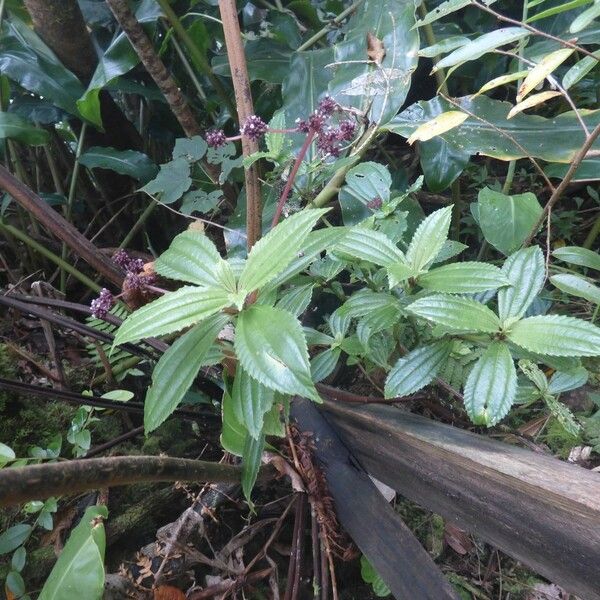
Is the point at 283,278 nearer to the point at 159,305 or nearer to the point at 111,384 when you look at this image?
the point at 159,305

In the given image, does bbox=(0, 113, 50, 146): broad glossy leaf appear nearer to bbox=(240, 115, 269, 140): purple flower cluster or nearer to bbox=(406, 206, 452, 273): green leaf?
bbox=(240, 115, 269, 140): purple flower cluster

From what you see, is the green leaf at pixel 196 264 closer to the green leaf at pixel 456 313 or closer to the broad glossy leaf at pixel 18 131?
the green leaf at pixel 456 313

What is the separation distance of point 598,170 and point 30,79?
130 centimetres

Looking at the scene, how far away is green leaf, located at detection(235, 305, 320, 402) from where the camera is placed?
1.28 ft

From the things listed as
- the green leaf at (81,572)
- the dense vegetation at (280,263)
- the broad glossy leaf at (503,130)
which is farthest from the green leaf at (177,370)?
the broad glossy leaf at (503,130)

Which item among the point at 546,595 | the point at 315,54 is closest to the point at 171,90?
the point at 315,54

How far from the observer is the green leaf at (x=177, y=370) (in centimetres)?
47

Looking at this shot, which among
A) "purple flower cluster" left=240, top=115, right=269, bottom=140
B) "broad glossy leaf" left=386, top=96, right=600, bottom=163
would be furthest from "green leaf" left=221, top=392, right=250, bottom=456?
"broad glossy leaf" left=386, top=96, right=600, bottom=163

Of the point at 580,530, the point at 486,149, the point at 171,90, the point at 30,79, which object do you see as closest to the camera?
the point at 580,530

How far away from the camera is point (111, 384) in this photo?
0.97 meters

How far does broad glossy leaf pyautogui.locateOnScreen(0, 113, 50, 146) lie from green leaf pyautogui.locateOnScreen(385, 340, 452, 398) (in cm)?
99

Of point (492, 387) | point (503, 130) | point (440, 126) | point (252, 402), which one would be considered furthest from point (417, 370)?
point (503, 130)

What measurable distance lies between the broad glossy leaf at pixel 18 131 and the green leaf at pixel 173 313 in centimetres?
89

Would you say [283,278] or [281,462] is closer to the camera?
[283,278]
